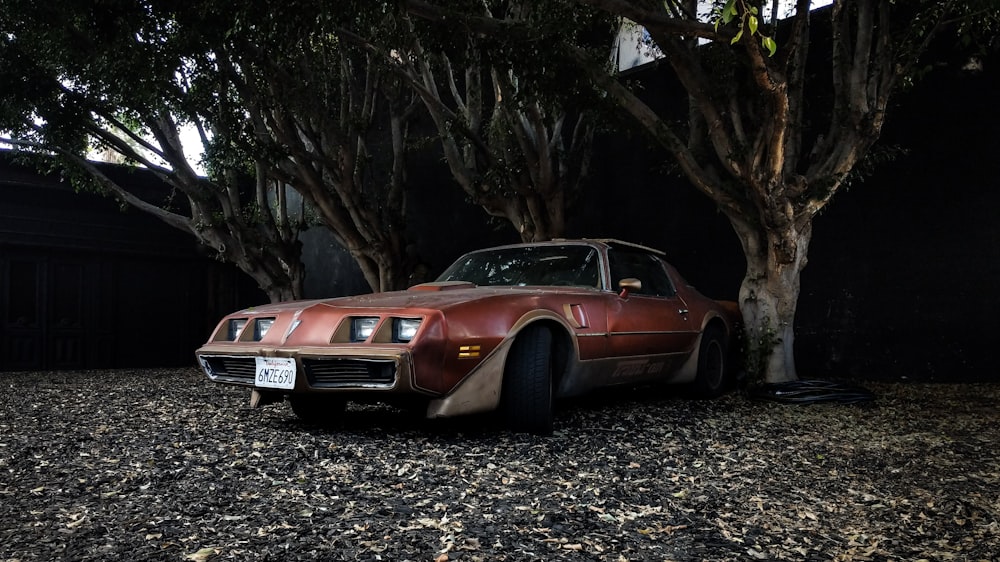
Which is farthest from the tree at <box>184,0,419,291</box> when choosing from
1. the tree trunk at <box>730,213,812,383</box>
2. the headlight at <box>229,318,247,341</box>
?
the tree trunk at <box>730,213,812,383</box>

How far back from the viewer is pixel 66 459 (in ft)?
12.9

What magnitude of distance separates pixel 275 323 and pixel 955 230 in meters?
7.07

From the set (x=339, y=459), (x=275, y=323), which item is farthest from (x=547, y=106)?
(x=339, y=459)

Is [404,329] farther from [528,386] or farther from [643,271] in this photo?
[643,271]

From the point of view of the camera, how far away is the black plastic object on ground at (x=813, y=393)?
6574 mm

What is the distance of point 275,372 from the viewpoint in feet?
14.4

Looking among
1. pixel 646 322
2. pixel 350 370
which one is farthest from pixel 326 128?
pixel 350 370

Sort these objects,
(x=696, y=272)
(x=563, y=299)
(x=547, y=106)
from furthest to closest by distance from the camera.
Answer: (x=696, y=272)
(x=547, y=106)
(x=563, y=299)

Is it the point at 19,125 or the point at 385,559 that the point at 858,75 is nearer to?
the point at 385,559

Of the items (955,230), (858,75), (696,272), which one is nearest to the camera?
(858,75)

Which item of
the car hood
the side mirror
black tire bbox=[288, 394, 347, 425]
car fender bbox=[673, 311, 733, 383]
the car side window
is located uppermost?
the car side window

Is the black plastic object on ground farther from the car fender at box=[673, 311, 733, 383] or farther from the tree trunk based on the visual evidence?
the car fender at box=[673, 311, 733, 383]

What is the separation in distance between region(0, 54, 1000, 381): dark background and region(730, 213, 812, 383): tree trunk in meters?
1.80

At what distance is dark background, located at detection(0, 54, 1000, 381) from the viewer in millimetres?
7922
